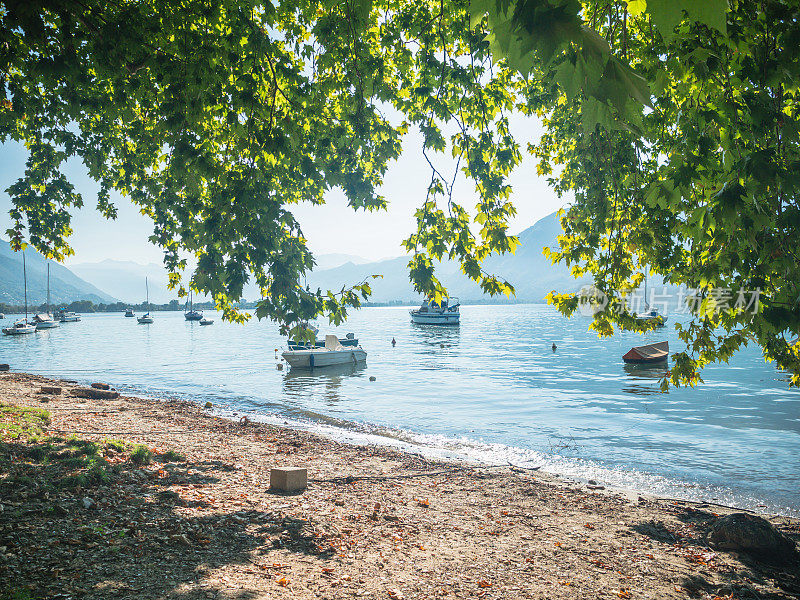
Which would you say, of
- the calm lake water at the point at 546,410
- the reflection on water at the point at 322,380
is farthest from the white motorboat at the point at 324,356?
the calm lake water at the point at 546,410

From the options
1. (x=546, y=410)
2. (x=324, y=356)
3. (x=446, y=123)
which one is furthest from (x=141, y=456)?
(x=324, y=356)

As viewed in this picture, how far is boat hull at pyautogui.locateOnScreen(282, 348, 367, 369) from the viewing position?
4031cm

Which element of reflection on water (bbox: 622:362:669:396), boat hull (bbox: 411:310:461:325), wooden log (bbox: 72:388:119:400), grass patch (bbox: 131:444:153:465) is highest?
boat hull (bbox: 411:310:461:325)

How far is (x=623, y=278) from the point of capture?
8367 mm

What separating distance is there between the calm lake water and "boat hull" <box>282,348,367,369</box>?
1063mm

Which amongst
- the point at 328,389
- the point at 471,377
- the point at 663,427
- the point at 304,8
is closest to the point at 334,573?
the point at 304,8

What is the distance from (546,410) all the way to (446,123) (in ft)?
66.6

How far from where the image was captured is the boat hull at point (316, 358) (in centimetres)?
4031

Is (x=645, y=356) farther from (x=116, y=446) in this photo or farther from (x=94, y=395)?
(x=116, y=446)

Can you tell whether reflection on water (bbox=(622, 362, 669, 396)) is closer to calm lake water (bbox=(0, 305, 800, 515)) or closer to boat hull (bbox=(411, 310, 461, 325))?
calm lake water (bbox=(0, 305, 800, 515))

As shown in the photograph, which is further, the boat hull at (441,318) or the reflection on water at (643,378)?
the boat hull at (441,318)

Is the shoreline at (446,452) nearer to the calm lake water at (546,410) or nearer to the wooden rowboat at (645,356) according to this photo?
the calm lake water at (546,410)

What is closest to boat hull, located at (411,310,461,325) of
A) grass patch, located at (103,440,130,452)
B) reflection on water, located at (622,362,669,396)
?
reflection on water, located at (622,362,669,396)

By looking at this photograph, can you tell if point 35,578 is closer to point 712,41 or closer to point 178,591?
point 178,591
